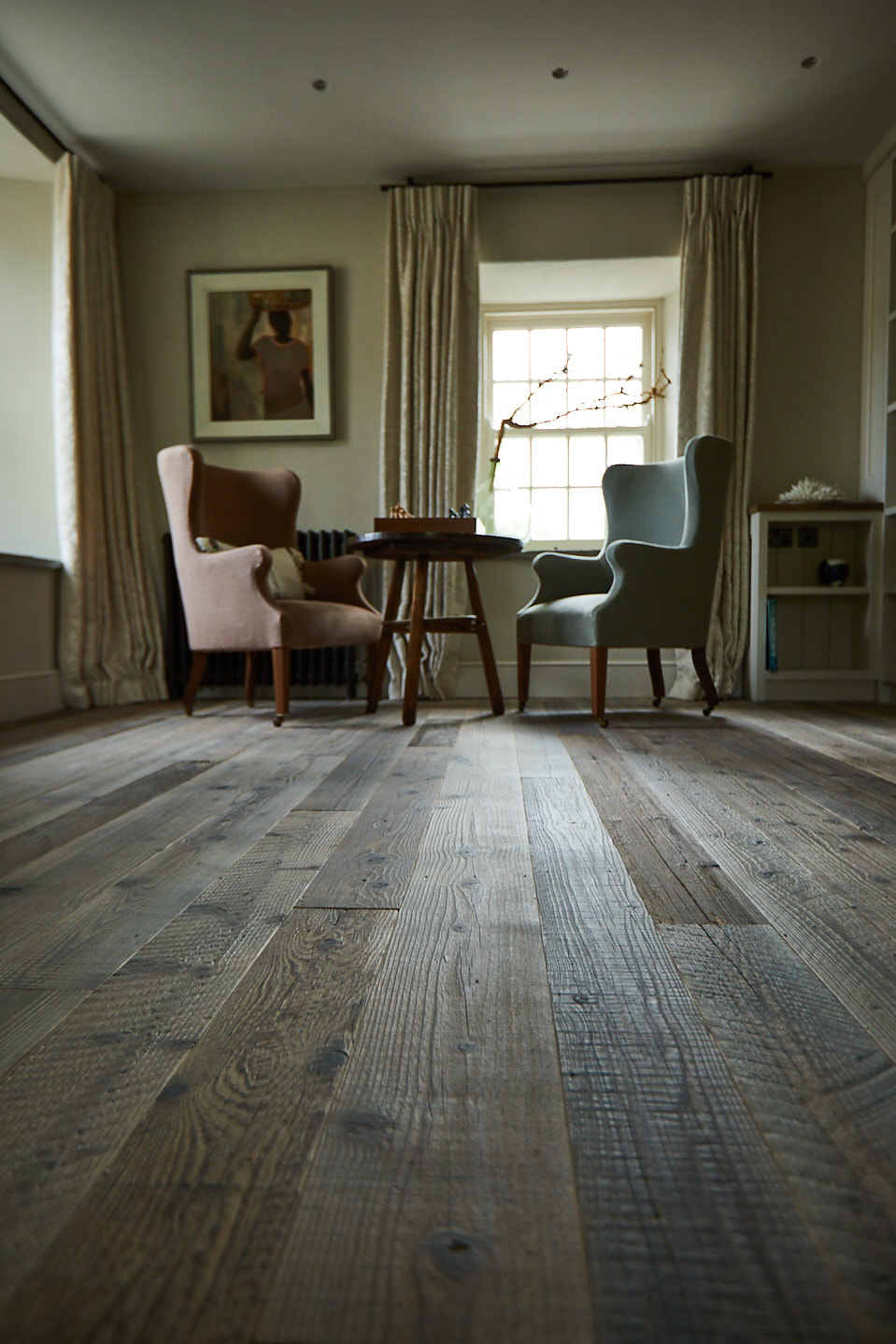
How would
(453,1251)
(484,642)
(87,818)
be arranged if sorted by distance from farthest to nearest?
(484,642), (87,818), (453,1251)

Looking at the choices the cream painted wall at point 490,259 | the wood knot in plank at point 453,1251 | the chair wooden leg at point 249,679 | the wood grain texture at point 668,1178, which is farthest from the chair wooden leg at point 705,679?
the wood knot in plank at point 453,1251

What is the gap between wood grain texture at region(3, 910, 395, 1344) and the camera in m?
0.47

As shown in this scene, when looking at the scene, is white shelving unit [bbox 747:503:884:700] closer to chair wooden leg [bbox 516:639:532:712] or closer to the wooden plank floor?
Answer: chair wooden leg [bbox 516:639:532:712]

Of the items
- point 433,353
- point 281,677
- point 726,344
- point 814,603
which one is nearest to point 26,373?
point 433,353

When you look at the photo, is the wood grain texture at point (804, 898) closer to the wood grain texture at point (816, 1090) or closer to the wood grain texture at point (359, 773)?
the wood grain texture at point (816, 1090)

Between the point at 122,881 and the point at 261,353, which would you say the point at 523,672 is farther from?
the point at 122,881

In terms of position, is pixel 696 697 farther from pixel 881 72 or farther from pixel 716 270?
pixel 881 72

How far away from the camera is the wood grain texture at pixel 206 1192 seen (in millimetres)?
470

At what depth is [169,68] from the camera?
3.44m

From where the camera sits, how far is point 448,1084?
27.3 inches

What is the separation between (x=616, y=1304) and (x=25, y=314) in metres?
4.69

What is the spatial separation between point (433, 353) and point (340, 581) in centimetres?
128

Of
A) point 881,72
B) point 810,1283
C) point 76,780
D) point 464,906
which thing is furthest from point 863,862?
point 881,72

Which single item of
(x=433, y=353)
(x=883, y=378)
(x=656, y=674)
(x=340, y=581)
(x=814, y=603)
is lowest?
(x=656, y=674)
